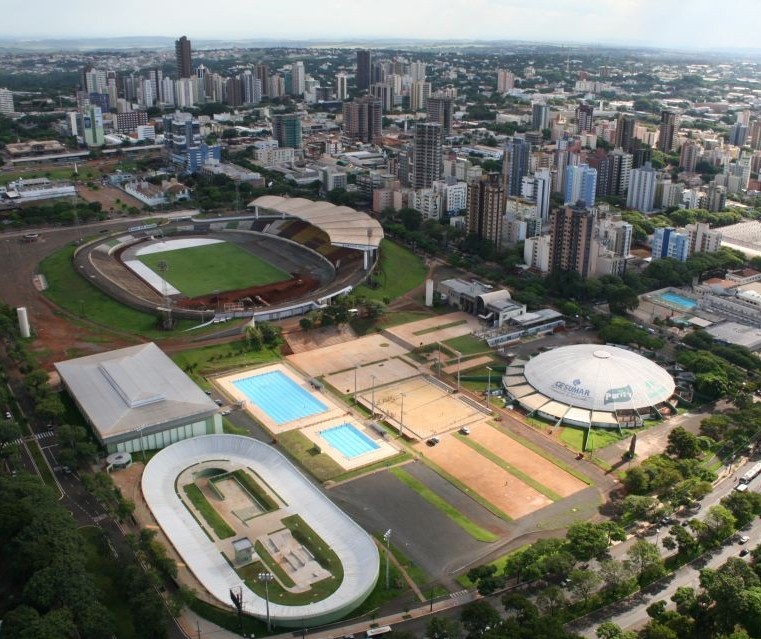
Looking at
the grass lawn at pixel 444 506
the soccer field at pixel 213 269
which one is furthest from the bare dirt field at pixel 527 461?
the soccer field at pixel 213 269

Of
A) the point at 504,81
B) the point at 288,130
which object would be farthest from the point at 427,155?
the point at 504,81

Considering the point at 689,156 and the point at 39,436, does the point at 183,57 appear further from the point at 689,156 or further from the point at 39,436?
the point at 39,436

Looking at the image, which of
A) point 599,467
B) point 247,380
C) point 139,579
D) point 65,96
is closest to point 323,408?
point 247,380

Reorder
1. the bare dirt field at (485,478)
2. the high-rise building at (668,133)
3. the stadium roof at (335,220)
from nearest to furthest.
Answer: the bare dirt field at (485,478), the stadium roof at (335,220), the high-rise building at (668,133)

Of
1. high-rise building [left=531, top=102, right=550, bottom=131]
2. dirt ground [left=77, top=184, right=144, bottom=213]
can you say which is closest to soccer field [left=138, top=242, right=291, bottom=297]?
dirt ground [left=77, top=184, right=144, bottom=213]

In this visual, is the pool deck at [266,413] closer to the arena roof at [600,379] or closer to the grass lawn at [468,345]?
the grass lawn at [468,345]

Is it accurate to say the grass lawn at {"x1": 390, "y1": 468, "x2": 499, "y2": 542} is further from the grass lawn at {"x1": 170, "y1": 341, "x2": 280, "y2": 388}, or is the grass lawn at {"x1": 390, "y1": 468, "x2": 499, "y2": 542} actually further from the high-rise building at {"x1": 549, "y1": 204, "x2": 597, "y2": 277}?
the high-rise building at {"x1": 549, "y1": 204, "x2": 597, "y2": 277}
